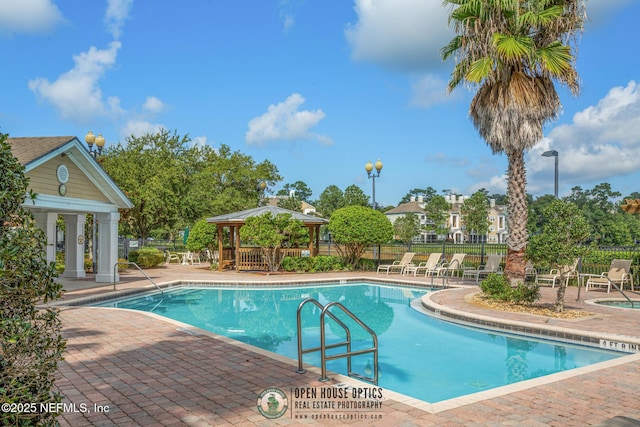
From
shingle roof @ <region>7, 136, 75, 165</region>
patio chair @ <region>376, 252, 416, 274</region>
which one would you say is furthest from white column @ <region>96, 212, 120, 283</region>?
patio chair @ <region>376, 252, 416, 274</region>

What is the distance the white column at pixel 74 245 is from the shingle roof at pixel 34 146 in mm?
4859

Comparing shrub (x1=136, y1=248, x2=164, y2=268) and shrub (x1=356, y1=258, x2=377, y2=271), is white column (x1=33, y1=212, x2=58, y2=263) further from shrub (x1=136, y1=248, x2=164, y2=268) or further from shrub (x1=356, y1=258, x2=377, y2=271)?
shrub (x1=356, y1=258, x2=377, y2=271)

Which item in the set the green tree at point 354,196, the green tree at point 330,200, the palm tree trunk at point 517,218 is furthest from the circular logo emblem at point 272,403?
the green tree at point 330,200

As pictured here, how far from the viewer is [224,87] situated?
21781mm

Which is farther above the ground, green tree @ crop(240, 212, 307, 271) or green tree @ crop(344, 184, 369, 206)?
green tree @ crop(344, 184, 369, 206)

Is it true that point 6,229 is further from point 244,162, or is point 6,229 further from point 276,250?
point 244,162

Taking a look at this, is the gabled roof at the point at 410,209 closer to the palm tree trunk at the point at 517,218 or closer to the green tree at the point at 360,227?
the green tree at the point at 360,227

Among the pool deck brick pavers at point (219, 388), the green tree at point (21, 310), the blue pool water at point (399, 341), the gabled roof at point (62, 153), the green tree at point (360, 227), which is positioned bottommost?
the blue pool water at point (399, 341)

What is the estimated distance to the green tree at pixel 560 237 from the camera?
1026cm

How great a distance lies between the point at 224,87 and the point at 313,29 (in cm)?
552

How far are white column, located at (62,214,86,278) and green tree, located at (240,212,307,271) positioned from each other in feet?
20.9

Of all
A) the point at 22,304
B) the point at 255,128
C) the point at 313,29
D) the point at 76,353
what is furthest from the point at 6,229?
the point at 255,128

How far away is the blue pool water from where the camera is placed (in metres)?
7.48

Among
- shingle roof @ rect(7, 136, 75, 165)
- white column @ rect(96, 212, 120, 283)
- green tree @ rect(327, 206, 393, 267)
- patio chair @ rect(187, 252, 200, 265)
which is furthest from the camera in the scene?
patio chair @ rect(187, 252, 200, 265)
